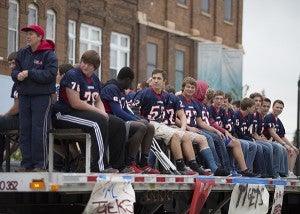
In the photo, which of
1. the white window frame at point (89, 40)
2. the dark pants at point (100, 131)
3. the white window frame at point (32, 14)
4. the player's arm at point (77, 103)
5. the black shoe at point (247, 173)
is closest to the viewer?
the dark pants at point (100, 131)

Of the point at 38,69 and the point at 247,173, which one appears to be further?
the point at 247,173

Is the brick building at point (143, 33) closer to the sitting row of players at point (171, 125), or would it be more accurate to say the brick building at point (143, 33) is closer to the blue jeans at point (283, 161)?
the blue jeans at point (283, 161)

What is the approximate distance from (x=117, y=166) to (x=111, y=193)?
97 centimetres

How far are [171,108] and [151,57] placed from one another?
965 inches

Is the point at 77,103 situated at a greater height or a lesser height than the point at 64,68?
lesser

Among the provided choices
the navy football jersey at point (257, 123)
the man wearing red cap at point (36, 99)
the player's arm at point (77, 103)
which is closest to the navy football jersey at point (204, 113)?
the navy football jersey at point (257, 123)

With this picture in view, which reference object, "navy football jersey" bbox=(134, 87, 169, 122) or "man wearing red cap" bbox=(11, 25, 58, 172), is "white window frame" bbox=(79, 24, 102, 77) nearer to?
"navy football jersey" bbox=(134, 87, 169, 122)

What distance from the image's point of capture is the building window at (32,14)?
29669 mm

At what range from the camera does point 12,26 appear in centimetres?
2894

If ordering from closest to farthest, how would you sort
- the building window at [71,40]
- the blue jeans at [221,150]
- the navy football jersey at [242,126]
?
1. the blue jeans at [221,150]
2. the navy football jersey at [242,126]
3. the building window at [71,40]

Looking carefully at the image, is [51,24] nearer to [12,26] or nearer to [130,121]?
[12,26]

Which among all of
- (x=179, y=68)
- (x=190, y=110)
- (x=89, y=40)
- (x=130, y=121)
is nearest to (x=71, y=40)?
(x=89, y=40)

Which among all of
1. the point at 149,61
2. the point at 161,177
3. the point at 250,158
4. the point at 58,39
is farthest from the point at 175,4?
the point at 161,177

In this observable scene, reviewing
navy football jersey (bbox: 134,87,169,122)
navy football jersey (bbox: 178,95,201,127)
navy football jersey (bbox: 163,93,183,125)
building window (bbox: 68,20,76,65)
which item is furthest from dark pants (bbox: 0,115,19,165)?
building window (bbox: 68,20,76,65)
